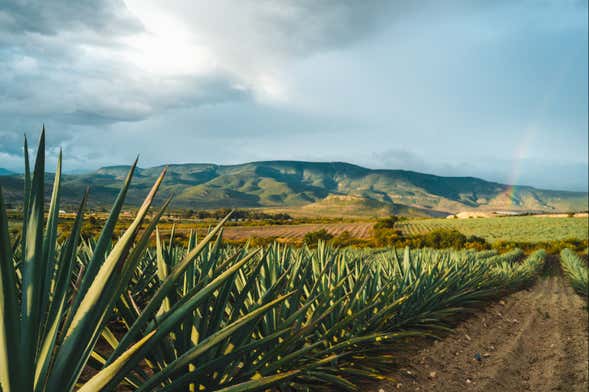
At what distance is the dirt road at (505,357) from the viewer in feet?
13.1

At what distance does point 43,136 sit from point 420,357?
4.58m

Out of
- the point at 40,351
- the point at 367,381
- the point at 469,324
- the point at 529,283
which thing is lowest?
the point at 529,283

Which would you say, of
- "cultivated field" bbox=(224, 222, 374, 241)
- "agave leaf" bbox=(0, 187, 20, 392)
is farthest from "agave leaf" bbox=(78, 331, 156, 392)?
"cultivated field" bbox=(224, 222, 374, 241)

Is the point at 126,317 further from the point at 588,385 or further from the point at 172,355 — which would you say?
the point at 588,385

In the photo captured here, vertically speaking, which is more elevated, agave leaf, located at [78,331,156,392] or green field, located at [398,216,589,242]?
agave leaf, located at [78,331,156,392]

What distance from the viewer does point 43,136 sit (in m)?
1.21

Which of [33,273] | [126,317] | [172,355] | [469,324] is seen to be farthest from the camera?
[469,324]

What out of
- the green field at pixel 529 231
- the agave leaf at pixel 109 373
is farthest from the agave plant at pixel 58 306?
the green field at pixel 529 231

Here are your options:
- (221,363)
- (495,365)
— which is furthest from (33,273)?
(495,365)

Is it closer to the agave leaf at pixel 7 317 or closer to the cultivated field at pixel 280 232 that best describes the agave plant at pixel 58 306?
the agave leaf at pixel 7 317

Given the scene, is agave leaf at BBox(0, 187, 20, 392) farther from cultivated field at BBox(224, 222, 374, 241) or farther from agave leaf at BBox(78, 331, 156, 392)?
cultivated field at BBox(224, 222, 374, 241)

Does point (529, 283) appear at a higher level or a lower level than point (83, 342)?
lower

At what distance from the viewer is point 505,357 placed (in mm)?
5039

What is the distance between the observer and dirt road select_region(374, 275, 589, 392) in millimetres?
3984
